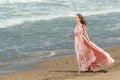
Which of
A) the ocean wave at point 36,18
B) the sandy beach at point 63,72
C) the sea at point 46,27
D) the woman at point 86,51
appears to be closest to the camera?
the sandy beach at point 63,72

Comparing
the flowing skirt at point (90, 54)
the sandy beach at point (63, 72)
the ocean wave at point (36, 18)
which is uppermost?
the ocean wave at point (36, 18)

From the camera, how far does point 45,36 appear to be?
17406 millimetres

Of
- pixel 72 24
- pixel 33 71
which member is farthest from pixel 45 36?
pixel 33 71

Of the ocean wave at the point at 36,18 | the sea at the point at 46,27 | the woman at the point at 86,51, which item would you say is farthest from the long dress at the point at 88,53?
the ocean wave at the point at 36,18

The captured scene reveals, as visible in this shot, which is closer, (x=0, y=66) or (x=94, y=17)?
(x=0, y=66)

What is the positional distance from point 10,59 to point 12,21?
7.62 m

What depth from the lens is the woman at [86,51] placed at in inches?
421

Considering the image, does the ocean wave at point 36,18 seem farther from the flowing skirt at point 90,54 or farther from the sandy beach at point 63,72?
the flowing skirt at point 90,54

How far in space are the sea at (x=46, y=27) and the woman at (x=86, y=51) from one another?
242 centimetres

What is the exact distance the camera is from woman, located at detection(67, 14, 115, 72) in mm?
10695

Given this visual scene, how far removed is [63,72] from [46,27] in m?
8.34

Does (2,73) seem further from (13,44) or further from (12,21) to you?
(12,21)

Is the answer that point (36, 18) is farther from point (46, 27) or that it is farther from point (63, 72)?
point (63, 72)

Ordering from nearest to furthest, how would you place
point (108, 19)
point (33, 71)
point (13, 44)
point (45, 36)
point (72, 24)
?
point (33, 71) → point (13, 44) → point (45, 36) → point (72, 24) → point (108, 19)
